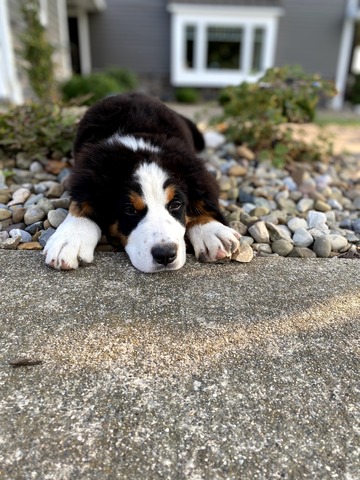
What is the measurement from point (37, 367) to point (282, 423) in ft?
3.68

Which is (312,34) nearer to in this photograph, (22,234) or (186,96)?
(186,96)

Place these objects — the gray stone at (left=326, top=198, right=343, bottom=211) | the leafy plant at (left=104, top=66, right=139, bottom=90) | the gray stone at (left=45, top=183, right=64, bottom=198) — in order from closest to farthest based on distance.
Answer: the gray stone at (left=45, top=183, right=64, bottom=198), the gray stone at (left=326, top=198, right=343, bottom=211), the leafy plant at (left=104, top=66, right=139, bottom=90)

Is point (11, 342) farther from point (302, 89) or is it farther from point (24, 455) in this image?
point (302, 89)

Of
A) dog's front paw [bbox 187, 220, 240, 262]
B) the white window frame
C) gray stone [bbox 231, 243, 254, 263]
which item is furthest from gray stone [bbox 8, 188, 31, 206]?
the white window frame

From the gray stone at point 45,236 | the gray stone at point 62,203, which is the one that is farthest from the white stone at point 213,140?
the gray stone at point 45,236

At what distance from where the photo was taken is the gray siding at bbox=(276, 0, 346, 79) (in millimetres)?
19641

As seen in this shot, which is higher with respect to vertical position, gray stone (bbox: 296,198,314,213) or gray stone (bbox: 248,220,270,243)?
gray stone (bbox: 248,220,270,243)

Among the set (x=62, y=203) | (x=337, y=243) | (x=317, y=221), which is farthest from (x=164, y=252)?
(x=317, y=221)

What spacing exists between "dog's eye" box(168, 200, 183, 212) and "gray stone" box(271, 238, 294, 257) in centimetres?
87

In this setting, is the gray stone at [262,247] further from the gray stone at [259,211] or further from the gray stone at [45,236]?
the gray stone at [45,236]

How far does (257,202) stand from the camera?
4207 millimetres

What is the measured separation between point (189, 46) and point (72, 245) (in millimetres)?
19442

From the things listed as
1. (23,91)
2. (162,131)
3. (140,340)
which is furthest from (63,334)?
(23,91)

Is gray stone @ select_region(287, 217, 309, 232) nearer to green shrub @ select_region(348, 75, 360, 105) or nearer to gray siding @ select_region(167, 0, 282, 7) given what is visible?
gray siding @ select_region(167, 0, 282, 7)
